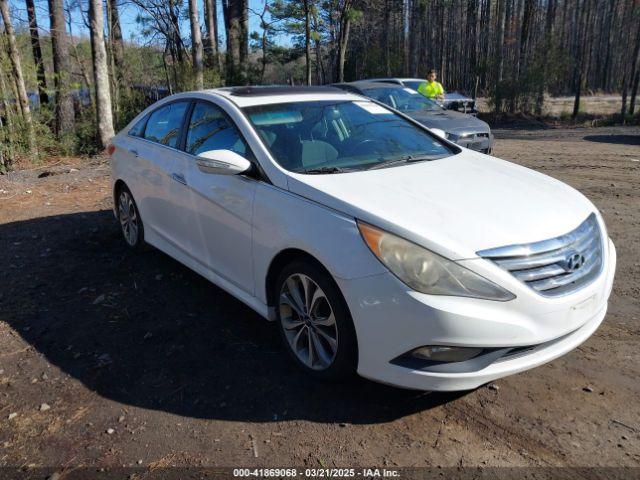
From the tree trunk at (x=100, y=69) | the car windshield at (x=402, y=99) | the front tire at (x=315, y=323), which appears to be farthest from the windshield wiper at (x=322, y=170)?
the tree trunk at (x=100, y=69)

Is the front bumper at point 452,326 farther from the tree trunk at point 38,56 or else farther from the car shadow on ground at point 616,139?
the tree trunk at point 38,56

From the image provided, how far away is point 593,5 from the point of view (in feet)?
138

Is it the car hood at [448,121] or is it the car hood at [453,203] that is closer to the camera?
the car hood at [453,203]

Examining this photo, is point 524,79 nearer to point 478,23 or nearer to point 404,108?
point 404,108

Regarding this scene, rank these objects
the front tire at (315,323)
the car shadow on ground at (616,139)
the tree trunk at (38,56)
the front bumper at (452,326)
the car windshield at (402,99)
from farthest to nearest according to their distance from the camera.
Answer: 1. the tree trunk at (38,56)
2. the car shadow on ground at (616,139)
3. the car windshield at (402,99)
4. the front tire at (315,323)
5. the front bumper at (452,326)

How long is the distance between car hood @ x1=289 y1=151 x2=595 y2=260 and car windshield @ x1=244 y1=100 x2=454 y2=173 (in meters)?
0.20

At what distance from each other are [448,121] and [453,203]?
765 cm

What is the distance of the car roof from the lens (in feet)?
13.4

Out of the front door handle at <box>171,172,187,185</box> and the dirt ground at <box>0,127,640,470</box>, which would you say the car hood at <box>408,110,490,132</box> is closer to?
the dirt ground at <box>0,127,640,470</box>

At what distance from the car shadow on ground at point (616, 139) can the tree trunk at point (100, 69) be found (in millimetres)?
12043

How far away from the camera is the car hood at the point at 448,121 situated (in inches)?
391

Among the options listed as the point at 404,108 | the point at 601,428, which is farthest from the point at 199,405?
the point at 404,108

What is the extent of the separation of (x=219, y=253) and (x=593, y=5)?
47.6m

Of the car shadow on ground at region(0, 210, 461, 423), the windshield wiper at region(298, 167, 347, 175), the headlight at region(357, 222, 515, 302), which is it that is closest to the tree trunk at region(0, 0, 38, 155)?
the car shadow on ground at region(0, 210, 461, 423)
